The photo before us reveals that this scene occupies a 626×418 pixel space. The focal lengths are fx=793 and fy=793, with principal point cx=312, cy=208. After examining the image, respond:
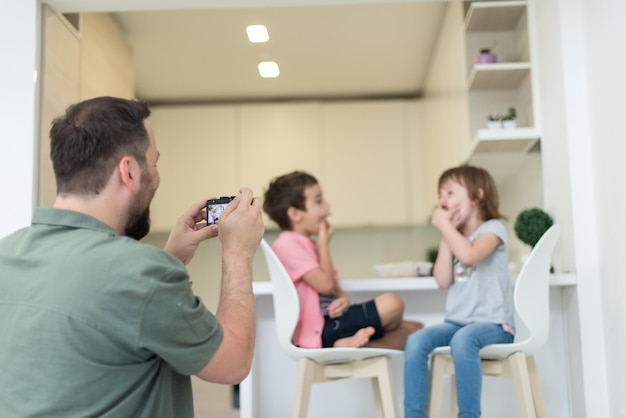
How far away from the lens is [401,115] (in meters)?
6.24

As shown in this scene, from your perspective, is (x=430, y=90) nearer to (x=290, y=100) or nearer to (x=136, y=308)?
(x=290, y=100)

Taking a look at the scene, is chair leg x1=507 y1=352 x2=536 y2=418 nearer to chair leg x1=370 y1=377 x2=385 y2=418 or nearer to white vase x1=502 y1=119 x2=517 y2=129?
chair leg x1=370 y1=377 x2=385 y2=418

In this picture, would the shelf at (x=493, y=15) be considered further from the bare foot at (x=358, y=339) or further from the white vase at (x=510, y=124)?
the bare foot at (x=358, y=339)

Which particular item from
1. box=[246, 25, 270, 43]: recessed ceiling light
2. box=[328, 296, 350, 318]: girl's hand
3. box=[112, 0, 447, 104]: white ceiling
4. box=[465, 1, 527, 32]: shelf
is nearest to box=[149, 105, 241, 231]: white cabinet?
box=[112, 0, 447, 104]: white ceiling

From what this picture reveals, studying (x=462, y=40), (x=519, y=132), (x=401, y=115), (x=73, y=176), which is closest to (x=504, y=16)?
(x=462, y=40)

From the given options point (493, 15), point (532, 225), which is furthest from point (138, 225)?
point (493, 15)

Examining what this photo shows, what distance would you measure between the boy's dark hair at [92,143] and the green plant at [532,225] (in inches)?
86.0

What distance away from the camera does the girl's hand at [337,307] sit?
2816 mm

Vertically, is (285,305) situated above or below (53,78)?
below

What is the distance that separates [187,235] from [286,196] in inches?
59.4

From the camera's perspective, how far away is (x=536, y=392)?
8.58ft

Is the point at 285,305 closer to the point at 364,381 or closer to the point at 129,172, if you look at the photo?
the point at 364,381

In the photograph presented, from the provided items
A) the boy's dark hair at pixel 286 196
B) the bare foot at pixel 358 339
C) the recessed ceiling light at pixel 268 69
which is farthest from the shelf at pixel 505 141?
the recessed ceiling light at pixel 268 69

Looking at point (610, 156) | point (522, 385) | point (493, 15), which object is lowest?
point (522, 385)
